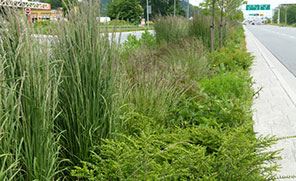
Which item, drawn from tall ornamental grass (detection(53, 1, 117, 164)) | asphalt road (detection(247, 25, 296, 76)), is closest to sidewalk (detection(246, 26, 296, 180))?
tall ornamental grass (detection(53, 1, 117, 164))

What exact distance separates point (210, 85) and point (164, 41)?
4.68 meters

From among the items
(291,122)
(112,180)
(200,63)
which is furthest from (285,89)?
(112,180)

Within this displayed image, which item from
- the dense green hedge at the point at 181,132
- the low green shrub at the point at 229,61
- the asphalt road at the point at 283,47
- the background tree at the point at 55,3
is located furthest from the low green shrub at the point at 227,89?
the asphalt road at the point at 283,47

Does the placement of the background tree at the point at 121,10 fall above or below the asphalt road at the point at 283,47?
above

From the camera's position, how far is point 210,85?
5.27m

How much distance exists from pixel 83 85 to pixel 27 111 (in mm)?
621

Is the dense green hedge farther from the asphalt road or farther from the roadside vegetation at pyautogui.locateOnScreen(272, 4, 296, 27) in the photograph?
the roadside vegetation at pyautogui.locateOnScreen(272, 4, 296, 27)

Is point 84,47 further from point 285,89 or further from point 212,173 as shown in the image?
point 285,89

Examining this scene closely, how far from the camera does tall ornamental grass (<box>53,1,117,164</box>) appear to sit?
2754 mm

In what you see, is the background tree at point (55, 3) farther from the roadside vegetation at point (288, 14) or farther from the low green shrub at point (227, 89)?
the roadside vegetation at point (288, 14)

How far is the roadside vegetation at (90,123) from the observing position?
2.21 metres

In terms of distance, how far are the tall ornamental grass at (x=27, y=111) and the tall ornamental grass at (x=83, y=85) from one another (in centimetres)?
39

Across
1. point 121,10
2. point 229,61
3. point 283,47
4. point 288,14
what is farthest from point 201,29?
point 288,14

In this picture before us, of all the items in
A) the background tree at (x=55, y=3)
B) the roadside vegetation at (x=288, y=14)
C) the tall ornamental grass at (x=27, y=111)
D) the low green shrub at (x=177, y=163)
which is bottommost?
the low green shrub at (x=177, y=163)
